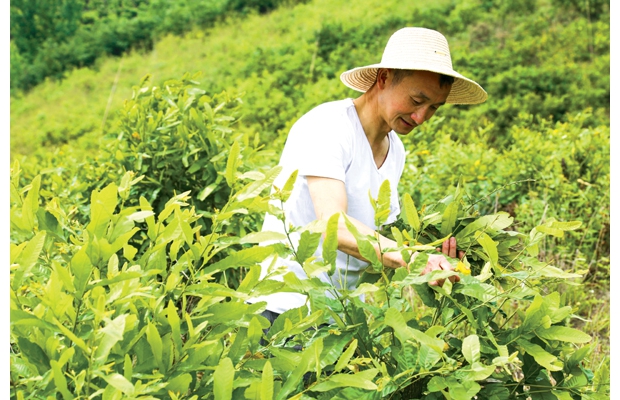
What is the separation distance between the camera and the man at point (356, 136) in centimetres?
160

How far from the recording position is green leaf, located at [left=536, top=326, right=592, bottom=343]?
3.65ft

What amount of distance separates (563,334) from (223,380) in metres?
0.64

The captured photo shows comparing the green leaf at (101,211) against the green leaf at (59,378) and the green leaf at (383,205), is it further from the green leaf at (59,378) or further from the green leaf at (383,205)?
the green leaf at (383,205)

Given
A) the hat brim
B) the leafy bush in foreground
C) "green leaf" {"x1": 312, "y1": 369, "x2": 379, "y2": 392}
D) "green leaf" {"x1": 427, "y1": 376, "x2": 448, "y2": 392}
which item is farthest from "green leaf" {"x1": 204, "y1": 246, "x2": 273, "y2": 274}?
the hat brim

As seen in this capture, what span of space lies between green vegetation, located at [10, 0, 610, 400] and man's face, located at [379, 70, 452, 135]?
27cm

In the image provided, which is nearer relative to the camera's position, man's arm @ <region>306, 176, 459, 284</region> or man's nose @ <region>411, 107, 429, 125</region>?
man's arm @ <region>306, 176, 459, 284</region>

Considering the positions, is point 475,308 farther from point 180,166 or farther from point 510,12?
point 510,12

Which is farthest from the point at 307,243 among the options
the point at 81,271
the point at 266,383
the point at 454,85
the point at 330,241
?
the point at 454,85

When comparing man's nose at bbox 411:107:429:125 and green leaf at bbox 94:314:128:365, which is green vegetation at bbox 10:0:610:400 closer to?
green leaf at bbox 94:314:128:365

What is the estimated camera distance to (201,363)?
101 centimetres

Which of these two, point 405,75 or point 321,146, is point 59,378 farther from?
point 405,75

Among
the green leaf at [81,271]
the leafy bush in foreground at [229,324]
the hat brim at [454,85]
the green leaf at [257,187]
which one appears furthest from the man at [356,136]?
the green leaf at [81,271]

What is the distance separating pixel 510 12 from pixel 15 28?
1272 cm

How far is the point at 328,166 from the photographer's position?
1585 millimetres
